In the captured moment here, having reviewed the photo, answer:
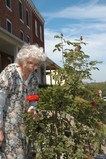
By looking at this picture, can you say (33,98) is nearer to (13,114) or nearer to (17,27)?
(13,114)

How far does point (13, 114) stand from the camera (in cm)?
403

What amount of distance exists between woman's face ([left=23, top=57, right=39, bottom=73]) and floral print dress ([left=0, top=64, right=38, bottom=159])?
0.35 ft

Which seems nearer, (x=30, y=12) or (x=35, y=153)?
(x=35, y=153)

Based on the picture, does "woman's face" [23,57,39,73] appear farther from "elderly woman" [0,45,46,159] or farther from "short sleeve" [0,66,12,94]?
"short sleeve" [0,66,12,94]

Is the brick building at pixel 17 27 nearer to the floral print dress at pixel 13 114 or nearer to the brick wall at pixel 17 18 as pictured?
the brick wall at pixel 17 18

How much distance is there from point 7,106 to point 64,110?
57cm

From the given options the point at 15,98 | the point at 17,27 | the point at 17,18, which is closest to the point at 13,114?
the point at 15,98

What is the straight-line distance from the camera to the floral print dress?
4004 mm

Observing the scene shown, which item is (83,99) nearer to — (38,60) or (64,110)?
(64,110)

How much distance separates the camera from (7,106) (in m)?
4.02

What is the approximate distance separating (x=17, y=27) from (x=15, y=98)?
2783cm

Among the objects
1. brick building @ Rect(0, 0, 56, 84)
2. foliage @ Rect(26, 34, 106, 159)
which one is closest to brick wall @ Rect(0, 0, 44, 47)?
brick building @ Rect(0, 0, 56, 84)

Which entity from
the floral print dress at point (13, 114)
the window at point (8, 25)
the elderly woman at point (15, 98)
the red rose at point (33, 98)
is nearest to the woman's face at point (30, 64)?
the elderly woman at point (15, 98)

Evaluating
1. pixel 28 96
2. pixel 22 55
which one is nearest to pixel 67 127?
pixel 28 96
